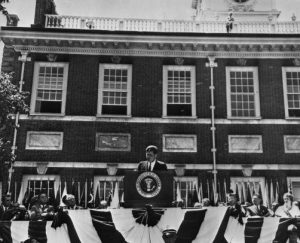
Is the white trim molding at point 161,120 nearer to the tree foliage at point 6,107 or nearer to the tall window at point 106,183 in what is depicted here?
the tall window at point 106,183

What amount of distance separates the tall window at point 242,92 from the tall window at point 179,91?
1558mm

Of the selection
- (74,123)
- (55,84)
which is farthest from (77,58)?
(74,123)

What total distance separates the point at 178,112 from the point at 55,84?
5.35 m

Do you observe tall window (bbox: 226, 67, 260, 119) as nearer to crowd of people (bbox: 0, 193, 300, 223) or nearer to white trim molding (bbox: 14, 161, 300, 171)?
white trim molding (bbox: 14, 161, 300, 171)

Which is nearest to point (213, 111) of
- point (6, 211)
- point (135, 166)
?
point (135, 166)

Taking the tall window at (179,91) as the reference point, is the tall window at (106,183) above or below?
below

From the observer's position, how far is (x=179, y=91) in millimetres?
19016

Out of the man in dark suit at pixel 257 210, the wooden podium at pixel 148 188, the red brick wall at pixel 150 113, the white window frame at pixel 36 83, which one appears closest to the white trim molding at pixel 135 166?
the red brick wall at pixel 150 113

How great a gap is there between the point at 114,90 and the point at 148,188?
34.7ft

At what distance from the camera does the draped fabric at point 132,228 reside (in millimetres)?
8930

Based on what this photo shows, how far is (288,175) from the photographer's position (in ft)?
59.1

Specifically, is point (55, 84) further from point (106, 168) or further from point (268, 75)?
point (268, 75)

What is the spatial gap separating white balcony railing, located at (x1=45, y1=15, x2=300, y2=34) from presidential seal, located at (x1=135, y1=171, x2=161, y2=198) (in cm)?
1250

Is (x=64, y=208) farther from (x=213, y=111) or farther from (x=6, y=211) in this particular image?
(x=213, y=111)
